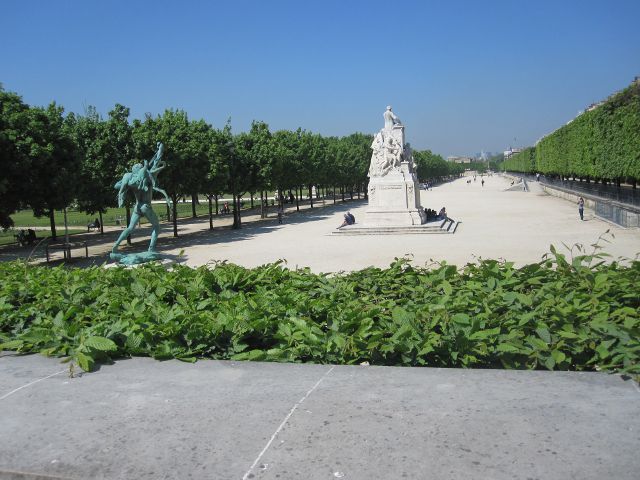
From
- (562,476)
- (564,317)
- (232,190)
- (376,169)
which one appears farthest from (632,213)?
(562,476)

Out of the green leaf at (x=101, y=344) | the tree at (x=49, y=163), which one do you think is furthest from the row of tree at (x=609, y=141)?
the green leaf at (x=101, y=344)

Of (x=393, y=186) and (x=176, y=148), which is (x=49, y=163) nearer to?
(x=176, y=148)

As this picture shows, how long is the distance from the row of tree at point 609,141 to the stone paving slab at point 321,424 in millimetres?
33982

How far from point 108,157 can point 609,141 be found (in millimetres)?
31700

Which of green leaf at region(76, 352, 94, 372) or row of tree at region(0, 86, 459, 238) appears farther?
row of tree at region(0, 86, 459, 238)

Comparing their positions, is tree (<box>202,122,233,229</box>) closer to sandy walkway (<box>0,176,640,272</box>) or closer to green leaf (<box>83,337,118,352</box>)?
sandy walkway (<box>0,176,640,272</box>)

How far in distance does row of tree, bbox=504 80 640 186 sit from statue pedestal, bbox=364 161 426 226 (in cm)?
1289

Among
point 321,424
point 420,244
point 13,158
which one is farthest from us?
point 420,244

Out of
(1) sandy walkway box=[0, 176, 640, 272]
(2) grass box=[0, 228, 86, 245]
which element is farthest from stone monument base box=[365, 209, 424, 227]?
(2) grass box=[0, 228, 86, 245]

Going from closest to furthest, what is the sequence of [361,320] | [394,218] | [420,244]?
[361,320], [420,244], [394,218]

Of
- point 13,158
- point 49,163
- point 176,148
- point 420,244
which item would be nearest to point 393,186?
point 420,244

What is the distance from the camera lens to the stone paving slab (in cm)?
253

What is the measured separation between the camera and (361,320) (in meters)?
4.42

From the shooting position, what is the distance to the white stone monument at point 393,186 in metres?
32.2
